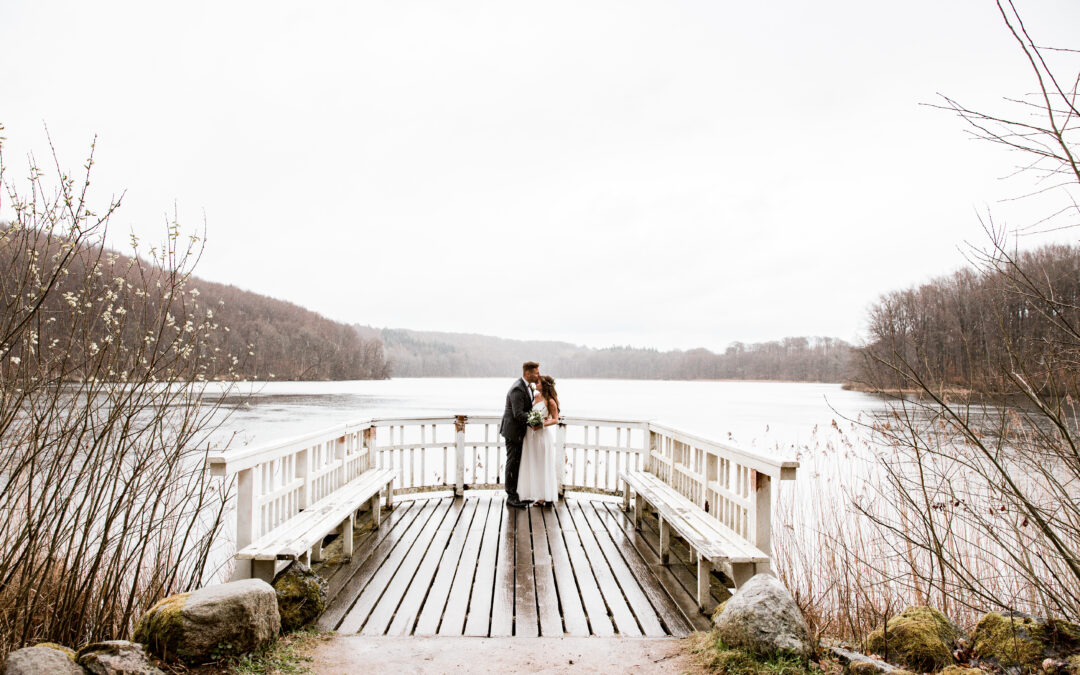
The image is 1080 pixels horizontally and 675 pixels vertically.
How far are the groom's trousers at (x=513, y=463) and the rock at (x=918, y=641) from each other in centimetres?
390

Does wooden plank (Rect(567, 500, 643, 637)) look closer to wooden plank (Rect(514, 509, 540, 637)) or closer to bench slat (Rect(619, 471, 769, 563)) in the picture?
wooden plank (Rect(514, 509, 540, 637))

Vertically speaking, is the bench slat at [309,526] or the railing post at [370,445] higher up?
the railing post at [370,445]

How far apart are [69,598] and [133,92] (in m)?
6.68

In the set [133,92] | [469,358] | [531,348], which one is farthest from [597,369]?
[133,92]

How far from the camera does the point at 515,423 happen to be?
635 centimetres

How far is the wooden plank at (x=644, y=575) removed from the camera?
3486 millimetres

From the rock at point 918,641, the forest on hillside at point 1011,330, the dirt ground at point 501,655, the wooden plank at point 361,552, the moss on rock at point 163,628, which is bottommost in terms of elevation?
the wooden plank at point 361,552

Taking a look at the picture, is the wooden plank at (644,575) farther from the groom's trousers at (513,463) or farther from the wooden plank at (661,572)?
the groom's trousers at (513,463)

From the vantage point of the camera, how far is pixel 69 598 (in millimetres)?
2875

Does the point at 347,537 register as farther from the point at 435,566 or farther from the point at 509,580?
the point at 509,580

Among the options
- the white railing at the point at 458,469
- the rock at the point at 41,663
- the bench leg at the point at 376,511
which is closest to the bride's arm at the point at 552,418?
the white railing at the point at 458,469

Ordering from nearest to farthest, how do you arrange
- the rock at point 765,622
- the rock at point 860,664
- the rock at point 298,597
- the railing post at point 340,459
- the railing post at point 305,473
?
1. the rock at point 860,664
2. the rock at point 765,622
3. the rock at point 298,597
4. the railing post at point 305,473
5. the railing post at point 340,459

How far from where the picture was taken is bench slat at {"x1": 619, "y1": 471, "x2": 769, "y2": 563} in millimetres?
3363

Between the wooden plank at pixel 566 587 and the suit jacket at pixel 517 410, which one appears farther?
the suit jacket at pixel 517 410
